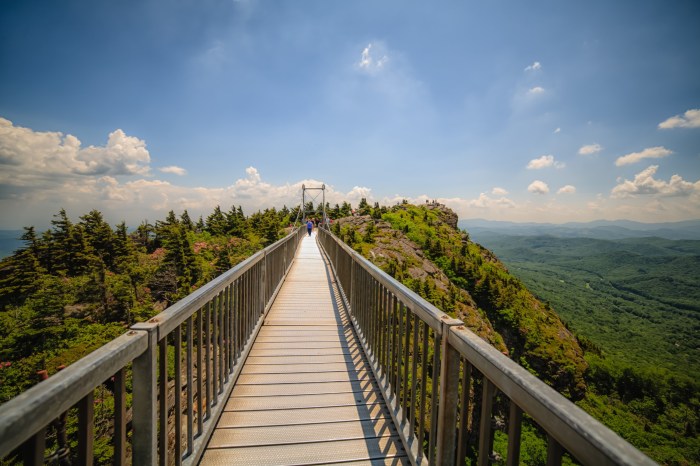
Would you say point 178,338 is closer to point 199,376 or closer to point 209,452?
point 199,376

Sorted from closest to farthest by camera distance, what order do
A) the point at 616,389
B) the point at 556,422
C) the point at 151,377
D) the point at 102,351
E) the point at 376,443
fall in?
the point at 556,422 → the point at 102,351 → the point at 151,377 → the point at 376,443 → the point at 616,389

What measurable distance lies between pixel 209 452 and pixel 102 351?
1.68 metres

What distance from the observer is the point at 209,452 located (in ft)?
7.88

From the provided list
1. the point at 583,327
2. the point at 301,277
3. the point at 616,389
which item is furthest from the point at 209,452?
the point at 583,327

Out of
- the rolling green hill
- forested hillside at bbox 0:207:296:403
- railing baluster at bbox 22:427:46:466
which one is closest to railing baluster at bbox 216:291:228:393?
railing baluster at bbox 22:427:46:466

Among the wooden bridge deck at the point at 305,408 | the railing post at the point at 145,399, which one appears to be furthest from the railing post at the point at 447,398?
the railing post at the point at 145,399

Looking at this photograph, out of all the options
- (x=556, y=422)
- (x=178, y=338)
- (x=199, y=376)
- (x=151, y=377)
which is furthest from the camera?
(x=199, y=376)

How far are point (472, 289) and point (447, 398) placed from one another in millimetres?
33906

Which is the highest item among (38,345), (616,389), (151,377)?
(151,377)

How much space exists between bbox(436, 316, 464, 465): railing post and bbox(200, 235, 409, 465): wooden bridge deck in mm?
720

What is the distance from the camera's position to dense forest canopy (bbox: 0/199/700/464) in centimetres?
2494

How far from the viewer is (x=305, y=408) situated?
302 cm

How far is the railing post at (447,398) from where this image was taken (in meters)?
1.82

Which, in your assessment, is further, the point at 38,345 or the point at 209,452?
the point at 38,345
